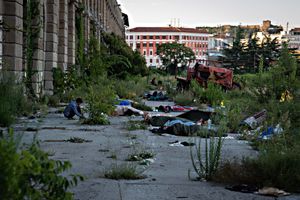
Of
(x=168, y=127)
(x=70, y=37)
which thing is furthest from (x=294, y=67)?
(x=70, y=37)

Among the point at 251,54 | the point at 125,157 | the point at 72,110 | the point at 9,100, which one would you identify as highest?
the point at 251,54

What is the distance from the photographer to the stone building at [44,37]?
16.8 metres

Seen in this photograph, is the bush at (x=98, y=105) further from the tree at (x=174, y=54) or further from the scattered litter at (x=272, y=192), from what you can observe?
the tree at (x=174, y=54)

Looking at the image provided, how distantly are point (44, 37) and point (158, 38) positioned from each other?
540ft

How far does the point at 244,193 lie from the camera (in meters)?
6.16

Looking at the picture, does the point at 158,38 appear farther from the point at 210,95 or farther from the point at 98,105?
the point at 98,105

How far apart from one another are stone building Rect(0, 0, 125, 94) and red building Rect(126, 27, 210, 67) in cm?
14648

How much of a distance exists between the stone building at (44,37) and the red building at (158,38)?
146 m

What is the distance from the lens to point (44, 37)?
924 inches

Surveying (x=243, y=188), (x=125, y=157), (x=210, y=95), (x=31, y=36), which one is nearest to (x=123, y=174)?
(x=243, y=188)

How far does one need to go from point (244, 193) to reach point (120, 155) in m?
3.14

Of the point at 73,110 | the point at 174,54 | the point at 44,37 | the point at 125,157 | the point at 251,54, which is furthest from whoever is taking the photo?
the point at 174,54

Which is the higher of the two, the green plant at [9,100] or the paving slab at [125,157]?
the green plant at [9,100]

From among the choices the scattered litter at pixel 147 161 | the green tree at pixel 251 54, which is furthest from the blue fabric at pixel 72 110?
the green tree at pixel 251 54
